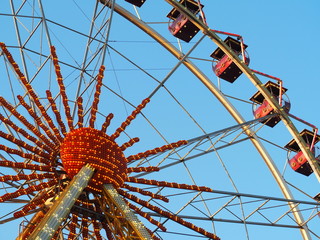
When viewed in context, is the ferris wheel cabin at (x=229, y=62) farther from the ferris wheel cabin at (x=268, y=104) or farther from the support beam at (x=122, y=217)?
the support beam at (x=122, y=217)

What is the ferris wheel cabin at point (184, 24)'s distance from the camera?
24.9 meters

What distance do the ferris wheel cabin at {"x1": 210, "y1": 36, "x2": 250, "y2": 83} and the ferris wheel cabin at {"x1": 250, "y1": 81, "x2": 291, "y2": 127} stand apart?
108 centimetres

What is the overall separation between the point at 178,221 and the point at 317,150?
841 cm

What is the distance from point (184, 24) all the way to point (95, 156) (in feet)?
26.4

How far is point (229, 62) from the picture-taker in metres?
25.6

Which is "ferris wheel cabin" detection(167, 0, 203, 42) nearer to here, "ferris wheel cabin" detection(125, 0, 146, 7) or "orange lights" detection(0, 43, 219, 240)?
"ferris wheel cabin" detection(125, 0, 146, 7)

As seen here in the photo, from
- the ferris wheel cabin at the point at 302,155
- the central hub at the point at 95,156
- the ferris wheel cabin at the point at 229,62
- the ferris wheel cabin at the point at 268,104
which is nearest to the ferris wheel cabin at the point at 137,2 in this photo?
the ferris wheel cabin at the point at 229,62

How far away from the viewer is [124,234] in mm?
17469

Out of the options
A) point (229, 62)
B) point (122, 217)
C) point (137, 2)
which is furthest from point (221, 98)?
point (122, 217)

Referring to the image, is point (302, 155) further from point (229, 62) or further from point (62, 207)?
point (62, 207)

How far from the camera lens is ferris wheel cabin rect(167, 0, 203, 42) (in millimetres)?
24906

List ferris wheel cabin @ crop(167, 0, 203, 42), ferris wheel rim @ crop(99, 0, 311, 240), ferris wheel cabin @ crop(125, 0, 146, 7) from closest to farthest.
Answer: ferris wheel cabin @ crop(167, 0, 203, 42)
ferris wheel rim @ crop(99, 0, 311, 240)
ferris wheel cabin @ crop(125, 0, 146, 7)

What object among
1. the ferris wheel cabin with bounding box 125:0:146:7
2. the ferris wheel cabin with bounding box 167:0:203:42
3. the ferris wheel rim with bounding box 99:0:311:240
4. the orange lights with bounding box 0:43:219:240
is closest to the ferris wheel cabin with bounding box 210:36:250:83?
the ferris wheel rim with bounding box 99:0:311:240

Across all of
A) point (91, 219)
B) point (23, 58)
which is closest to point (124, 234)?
point (91, 219)
